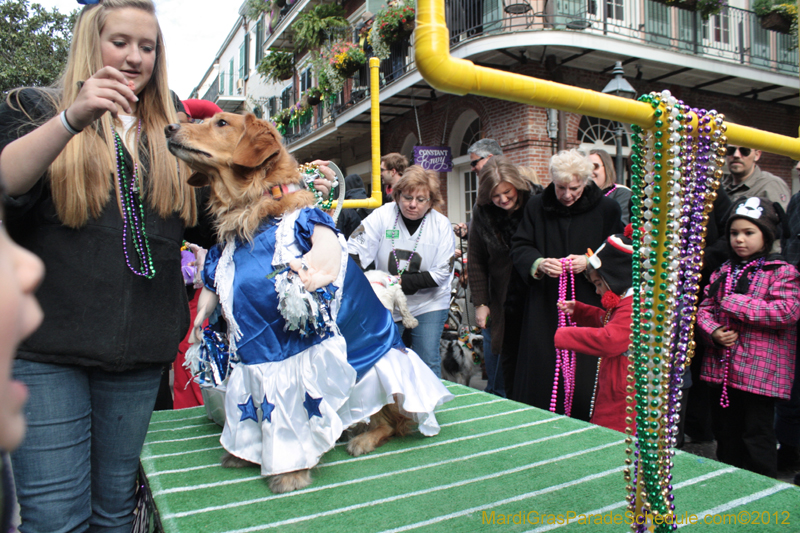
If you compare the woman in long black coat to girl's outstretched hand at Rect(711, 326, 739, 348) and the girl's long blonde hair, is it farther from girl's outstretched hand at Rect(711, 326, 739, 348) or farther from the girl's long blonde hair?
the girl's long blonde hair

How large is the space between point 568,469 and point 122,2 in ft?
7.23

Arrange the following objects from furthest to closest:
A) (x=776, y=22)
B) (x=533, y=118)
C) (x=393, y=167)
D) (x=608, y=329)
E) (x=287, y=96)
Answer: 1. (x=287, y=96)
2. (x=776, y=22)
3. (x=533, y=118)
4. (x=393, y=167)
5. (x=608, y=329)

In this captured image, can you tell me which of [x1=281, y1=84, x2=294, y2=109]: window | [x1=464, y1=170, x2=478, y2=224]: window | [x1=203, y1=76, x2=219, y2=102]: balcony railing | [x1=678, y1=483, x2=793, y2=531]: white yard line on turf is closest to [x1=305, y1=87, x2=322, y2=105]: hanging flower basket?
[x1=281, y1=84, x2=294, y2=109]: window

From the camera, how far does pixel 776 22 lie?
1147 centimetres

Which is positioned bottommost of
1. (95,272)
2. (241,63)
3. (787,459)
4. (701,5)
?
(787,459)

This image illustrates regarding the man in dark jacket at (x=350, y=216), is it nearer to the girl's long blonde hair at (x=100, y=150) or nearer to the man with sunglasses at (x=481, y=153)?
the man with sunglasses at (x=481, y=153)

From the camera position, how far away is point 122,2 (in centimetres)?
153

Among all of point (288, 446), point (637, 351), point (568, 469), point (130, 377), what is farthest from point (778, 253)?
point (130, 377)

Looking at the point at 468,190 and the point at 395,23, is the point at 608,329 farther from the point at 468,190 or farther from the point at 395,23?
the point at 395,23

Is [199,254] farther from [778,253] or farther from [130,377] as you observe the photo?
[778,253]

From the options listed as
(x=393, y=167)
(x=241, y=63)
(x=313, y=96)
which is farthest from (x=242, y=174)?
(x=241, y=63)

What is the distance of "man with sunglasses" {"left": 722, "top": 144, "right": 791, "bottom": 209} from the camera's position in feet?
12.9

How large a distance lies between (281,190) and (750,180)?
3.67 meters

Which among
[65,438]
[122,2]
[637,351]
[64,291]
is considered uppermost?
[122,2]
